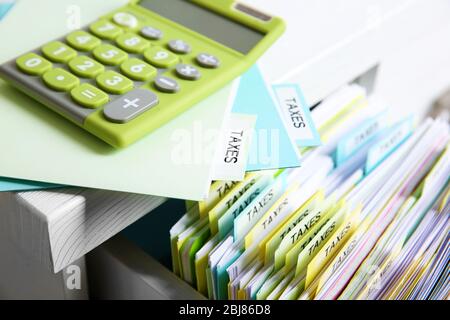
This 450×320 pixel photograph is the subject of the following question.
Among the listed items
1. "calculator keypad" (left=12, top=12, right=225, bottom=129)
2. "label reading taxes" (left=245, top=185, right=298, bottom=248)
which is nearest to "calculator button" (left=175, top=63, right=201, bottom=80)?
"calculator keypad" (left=12, top=12, right=225, bottom=129)

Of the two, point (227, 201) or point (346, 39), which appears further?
point (346, 39)

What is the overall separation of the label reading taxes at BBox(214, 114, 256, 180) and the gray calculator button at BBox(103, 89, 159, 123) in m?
0.06

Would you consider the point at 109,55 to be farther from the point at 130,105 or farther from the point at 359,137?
the point at 359,137

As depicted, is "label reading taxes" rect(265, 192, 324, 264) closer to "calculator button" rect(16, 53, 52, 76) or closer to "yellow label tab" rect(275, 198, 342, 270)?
"yellow label tab" rect(275, 198, 342, 270)

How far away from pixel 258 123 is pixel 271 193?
5 cm

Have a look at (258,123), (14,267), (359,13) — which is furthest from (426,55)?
(14,267)

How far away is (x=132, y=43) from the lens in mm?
482

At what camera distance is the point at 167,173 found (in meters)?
0.41

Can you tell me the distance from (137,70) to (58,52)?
0.21 ft

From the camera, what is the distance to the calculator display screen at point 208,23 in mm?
510

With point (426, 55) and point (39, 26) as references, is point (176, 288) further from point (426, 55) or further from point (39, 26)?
point (426, 55)

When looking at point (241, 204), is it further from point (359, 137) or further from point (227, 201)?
point (359, 137)

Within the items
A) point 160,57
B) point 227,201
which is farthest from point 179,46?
point 227,201

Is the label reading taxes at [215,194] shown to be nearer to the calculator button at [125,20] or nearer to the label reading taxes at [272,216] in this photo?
the label reading taxes at [272,216]
